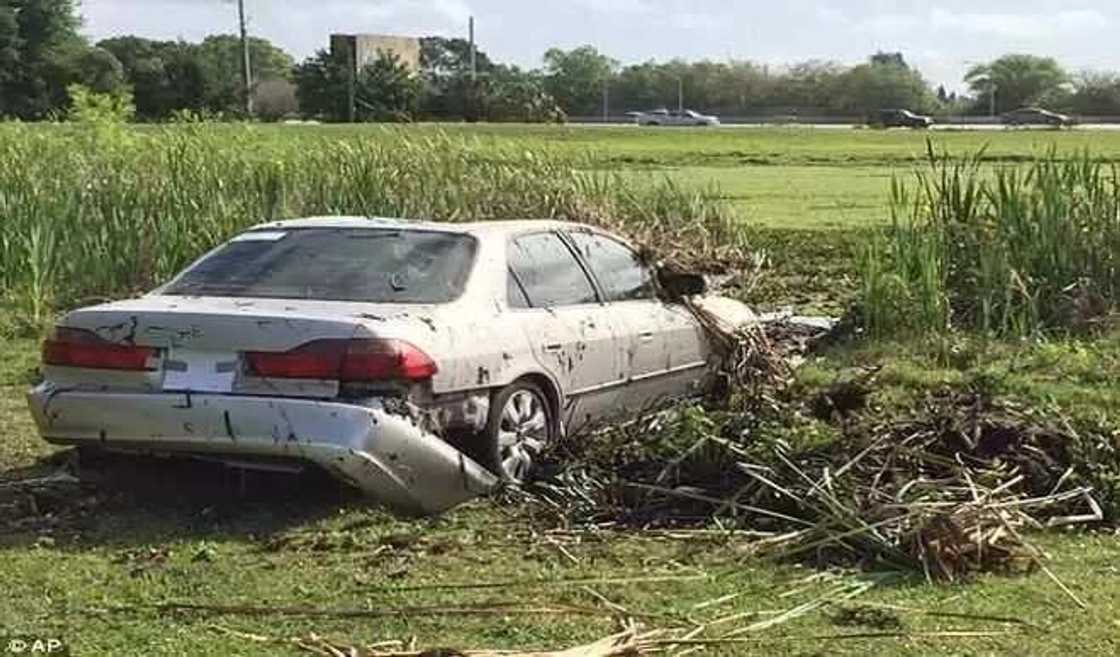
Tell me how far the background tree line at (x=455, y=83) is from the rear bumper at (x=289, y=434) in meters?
37.0

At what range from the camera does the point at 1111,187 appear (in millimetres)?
13977

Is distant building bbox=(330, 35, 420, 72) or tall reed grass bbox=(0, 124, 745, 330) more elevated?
distant building bbox=(330, 35, 420, 72)

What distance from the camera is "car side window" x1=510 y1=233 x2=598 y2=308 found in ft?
28.2

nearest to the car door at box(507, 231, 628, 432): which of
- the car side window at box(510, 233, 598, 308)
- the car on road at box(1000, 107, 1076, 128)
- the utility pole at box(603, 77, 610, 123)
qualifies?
the car side window at box(510, 233, 598, 308)

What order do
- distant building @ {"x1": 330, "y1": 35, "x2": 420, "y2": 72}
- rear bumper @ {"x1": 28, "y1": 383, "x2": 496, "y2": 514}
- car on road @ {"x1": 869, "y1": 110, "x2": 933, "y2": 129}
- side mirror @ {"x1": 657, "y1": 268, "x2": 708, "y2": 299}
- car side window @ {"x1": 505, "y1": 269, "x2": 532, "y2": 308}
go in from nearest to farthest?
rear bumper @ {"x1": 28, "y1": 383, "x2": 496, "y2": 514} → car side window @ {"x1": 505, "y1": 269, "x2": 532, "y2": 308} → side mirror @ {"x1": 657, "y1": 268, "x2": 708, "y2": 299} → distant building @ {"x1": 330, "y1": 35, "x2": 420, "y2": 72} → car on road @ {"x1": 869, "y1": 110, "x2": 933, "y2": 129}

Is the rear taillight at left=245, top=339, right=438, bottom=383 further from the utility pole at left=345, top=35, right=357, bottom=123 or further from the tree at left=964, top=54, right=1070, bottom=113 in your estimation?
the tree at left=964, top=54, right=1070, bottom=113

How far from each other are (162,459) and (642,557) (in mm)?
2379

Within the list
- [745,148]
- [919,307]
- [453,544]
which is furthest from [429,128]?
[745,148]

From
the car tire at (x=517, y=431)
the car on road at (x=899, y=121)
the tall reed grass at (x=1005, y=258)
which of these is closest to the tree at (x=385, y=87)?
the car on road at (x=899, y=121)

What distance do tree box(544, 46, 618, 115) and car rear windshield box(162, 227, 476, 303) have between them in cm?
10603

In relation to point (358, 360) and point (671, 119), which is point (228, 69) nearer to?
point (671, 119)

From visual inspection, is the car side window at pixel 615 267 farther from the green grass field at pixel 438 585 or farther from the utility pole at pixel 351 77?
the utility pole at pixel 351 77

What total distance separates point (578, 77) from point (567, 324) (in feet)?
385

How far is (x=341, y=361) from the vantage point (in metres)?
7.25
